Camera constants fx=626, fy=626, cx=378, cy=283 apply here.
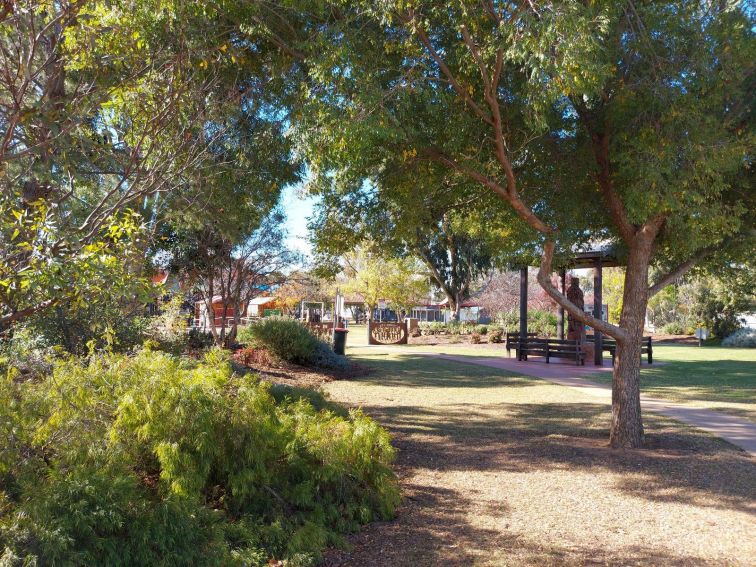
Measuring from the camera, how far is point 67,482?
11.9 feet

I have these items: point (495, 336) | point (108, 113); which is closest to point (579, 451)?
point (108, 113)

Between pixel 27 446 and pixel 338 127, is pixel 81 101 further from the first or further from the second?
pixel 27 446

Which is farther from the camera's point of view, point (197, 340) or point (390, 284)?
point (390, 284)

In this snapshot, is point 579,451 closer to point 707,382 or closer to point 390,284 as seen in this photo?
point 707,382

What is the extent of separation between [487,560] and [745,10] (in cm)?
740

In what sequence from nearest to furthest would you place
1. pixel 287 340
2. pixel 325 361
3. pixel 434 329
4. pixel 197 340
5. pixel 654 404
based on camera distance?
pixel 654 404 → pixel 197 340 → pixel 287 340 → pixel 325 361 → pixel 434 329

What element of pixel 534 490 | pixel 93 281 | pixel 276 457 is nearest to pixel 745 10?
pixel 534 490

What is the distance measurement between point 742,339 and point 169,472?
3563cm

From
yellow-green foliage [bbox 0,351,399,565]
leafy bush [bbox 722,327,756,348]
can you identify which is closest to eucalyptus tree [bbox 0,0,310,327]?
yellow-green foliage [bbox 0,351,399,565]

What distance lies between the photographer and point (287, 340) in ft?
54.2

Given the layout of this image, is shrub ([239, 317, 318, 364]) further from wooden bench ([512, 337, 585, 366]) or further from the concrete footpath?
wooden bench ([512, 337, 585, 366])

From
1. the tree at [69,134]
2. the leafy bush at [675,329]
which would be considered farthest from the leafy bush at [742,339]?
the tree at [69,134]

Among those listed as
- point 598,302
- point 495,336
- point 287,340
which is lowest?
point 495,336

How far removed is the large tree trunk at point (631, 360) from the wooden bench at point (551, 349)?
40.1ft
